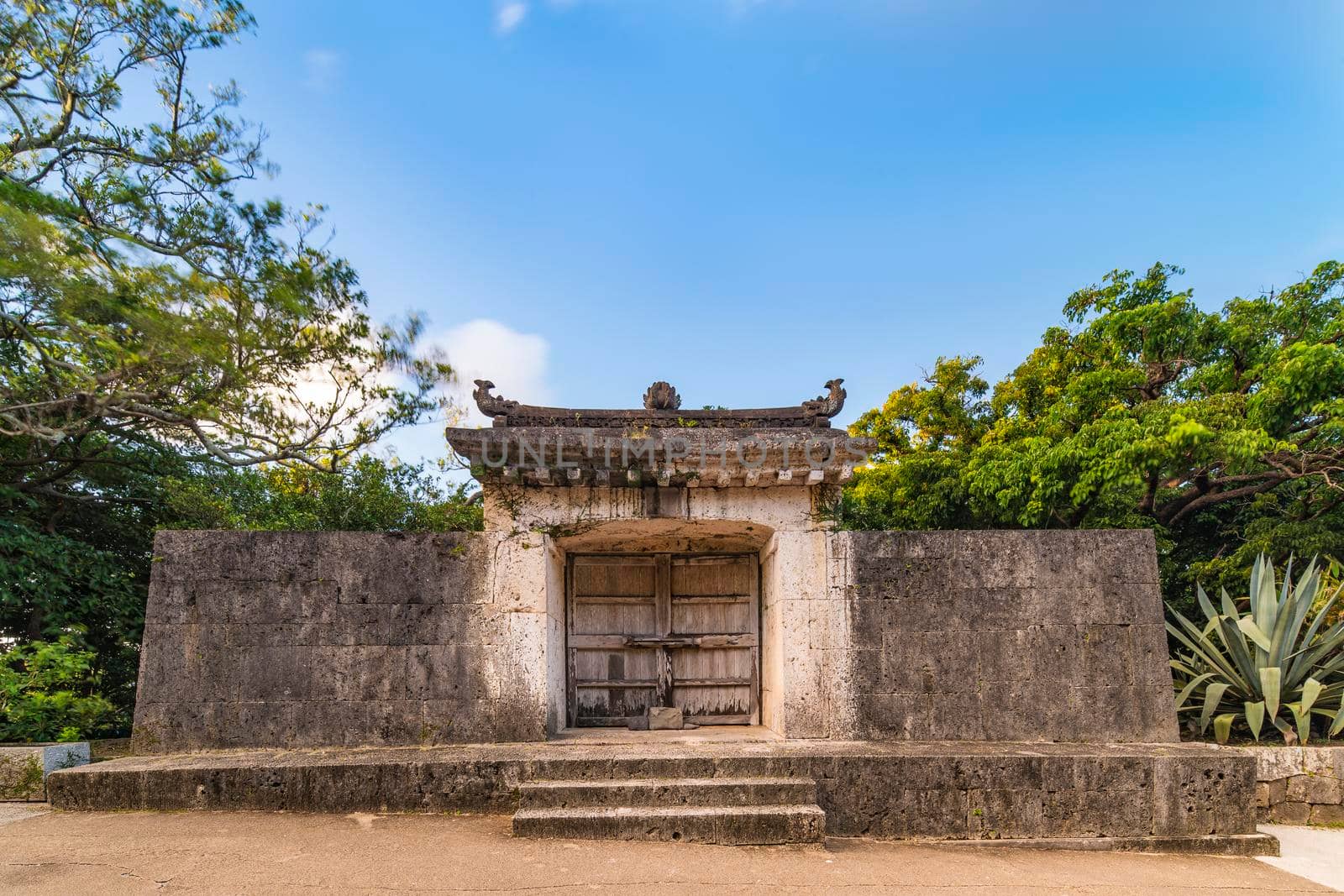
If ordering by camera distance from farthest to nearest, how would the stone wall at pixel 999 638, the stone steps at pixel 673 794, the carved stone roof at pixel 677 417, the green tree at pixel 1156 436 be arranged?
the green tree at pixel 1156 436, the carved stone roof at pixel 677 417, the stone wall at pixel 999 638, the stone steps at pixel 673 794

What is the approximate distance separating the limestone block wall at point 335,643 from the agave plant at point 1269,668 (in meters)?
5.89

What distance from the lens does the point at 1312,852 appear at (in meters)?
5.17

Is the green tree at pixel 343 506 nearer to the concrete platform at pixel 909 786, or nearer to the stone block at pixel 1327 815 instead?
the concrete platform at pixel 909 786

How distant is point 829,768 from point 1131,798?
7.38 ft

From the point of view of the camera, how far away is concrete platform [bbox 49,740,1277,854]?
→ 16.9ft

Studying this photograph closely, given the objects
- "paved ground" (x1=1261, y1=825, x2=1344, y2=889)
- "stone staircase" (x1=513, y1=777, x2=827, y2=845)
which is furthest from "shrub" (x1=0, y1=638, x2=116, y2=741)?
"paved ground" (x1=1261, y1=825, x2=1344, y2=889)

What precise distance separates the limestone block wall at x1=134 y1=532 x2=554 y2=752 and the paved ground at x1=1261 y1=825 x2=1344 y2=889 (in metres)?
5.45

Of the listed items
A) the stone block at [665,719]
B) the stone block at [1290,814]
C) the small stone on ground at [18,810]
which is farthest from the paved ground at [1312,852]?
the small stone on ground at [18,810]

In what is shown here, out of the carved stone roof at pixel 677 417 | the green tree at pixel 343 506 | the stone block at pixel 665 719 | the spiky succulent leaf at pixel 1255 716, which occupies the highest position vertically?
the carved stone roof at pixel 677 417

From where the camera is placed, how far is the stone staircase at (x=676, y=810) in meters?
4.77

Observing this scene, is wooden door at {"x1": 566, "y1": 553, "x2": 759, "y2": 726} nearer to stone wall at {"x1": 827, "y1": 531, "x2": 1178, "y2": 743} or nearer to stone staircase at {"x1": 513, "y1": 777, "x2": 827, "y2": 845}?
stone wall at {"x1": 827, "y1": 531, "x2": 1178, "y2": 743}

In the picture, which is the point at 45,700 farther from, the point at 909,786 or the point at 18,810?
the point at 909,786

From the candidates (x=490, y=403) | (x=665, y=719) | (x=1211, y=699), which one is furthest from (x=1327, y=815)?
(x=490, y=403)

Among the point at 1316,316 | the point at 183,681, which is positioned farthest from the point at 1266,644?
the point at 183,681
